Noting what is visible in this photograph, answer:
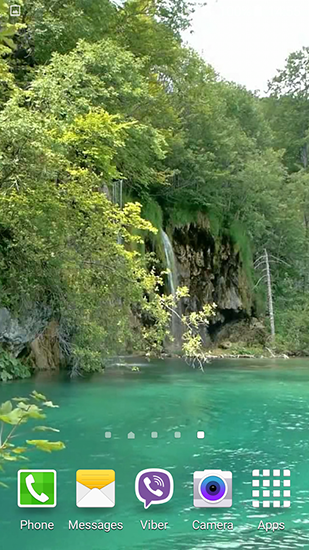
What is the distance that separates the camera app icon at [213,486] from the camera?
296 cm

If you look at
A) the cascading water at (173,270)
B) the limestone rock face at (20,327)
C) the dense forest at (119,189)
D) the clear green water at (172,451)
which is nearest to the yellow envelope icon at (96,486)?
the clear green water at (172,451)

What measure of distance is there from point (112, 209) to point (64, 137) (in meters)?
1.43

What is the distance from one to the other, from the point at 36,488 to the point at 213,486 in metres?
0.89

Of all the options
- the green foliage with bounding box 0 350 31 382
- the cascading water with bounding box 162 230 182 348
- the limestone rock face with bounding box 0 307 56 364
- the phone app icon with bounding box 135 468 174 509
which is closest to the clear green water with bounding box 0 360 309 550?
the green foliage with bounding box 0 350 31 382

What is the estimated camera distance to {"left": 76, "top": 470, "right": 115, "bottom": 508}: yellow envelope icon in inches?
112

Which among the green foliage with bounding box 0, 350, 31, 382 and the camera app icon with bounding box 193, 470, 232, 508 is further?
the green foliage with bounding box 0, 350, 31, 382

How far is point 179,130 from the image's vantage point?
22062 millimetres

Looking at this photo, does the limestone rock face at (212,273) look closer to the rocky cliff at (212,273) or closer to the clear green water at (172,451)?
the rocky cliff at (212,273)

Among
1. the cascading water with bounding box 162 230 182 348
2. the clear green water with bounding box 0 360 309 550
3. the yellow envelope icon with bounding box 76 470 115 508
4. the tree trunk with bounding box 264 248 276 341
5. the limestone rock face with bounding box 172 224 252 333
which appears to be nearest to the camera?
the yellow envelope icon with bounding box 76 470 115 508

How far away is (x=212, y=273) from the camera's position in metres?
25.5

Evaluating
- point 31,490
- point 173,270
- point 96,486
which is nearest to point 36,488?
point 31,490

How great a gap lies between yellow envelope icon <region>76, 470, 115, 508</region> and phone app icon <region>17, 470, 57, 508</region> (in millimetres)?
167

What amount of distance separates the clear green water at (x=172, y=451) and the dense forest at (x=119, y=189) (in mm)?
1133

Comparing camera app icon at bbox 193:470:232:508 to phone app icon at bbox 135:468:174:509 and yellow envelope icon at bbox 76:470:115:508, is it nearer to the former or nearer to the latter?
phone app icon at bbox 135:468:174:509
